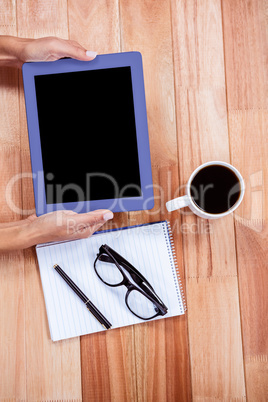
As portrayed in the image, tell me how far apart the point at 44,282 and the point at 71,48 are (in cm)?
48

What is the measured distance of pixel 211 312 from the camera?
73 centimetres

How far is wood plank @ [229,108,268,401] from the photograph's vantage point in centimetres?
73

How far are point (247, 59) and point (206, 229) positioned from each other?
380 millimetres

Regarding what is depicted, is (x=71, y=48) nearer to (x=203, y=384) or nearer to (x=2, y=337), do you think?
(x=2, y=337)

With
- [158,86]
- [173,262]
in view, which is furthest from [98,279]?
[158,86]

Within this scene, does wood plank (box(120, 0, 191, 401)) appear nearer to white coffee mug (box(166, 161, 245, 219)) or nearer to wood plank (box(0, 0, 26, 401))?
white coffee mug (box(166, 161, 245, 219))

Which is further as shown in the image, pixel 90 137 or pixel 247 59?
pixel 247 59

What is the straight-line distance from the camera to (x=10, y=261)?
0.75m

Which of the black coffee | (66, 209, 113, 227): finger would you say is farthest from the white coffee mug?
(66, 209, 113, 227): finger

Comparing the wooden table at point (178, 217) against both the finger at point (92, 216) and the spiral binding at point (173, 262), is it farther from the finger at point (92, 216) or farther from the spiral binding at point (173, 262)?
the finger at point (92, 216)

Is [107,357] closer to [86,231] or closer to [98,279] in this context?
[98,279]

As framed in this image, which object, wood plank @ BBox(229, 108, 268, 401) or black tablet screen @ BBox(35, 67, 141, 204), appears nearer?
black tablet screen @ BBox(35, 67, 141, 204)

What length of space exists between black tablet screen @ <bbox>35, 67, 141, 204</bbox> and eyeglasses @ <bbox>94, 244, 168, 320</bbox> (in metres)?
0.15

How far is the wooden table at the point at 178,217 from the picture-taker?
732 millimetres
